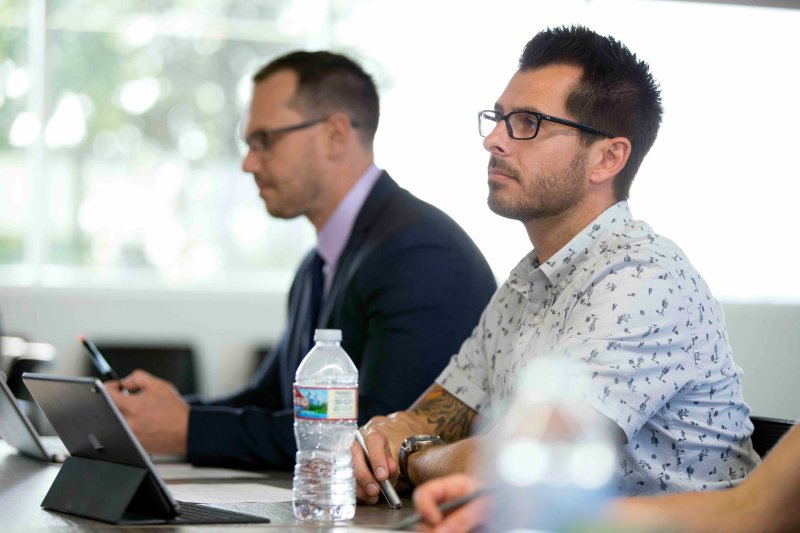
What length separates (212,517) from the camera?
4.95ft

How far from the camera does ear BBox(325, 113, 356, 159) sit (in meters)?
3.12

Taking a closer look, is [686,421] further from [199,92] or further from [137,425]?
[199,92]

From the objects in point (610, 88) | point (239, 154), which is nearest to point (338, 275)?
point (610, 88)

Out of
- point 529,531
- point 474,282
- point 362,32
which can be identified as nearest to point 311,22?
point 362,32

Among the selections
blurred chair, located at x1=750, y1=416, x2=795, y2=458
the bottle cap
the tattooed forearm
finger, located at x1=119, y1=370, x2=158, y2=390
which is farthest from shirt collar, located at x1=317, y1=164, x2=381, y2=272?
A: blurred chair, located at x1=750, y1=416, x2=795, y2=458

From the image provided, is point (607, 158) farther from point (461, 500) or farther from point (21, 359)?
point (21, 359)

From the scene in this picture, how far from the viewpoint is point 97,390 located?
4.66ft

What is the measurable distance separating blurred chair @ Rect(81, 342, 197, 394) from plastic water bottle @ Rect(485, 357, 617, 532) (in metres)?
3.40

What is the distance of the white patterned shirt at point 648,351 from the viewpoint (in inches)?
66.2

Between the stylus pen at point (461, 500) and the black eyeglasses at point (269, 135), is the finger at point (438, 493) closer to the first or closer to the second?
the stylus pen at point (461, 500)

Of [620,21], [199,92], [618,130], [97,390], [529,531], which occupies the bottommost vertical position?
[529,531]

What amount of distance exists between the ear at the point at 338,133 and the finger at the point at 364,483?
58.2 inches

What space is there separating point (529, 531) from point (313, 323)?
1.65m

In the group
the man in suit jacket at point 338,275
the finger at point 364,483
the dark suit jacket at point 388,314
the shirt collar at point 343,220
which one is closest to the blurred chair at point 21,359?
the man in suit jacket at point 338,275
